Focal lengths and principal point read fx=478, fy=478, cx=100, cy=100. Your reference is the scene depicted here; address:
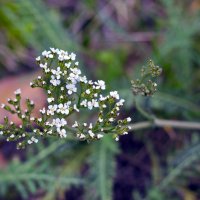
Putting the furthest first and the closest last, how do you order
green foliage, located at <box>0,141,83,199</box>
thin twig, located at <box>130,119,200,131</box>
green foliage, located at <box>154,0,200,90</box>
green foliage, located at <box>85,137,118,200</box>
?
1. green foliage, located at <box>154,0,200,90</box>
2. green foliage, located at <box>0,141,83,199</box>
3. green foliage, located at <box>85,137,118,200</box>
4. thin twig, located at <box>130,119,200,131</box>

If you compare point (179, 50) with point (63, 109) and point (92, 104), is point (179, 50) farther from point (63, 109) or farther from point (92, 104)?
point (63, 109)

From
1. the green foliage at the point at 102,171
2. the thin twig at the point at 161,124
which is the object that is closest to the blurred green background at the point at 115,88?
the green foliage at the point at 102,171

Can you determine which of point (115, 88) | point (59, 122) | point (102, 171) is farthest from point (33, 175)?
point (59, 122)

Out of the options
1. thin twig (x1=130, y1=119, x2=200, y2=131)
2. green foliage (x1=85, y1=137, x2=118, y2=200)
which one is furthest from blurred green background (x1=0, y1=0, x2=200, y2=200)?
thin twig (x1=130, y1=119, x2=200, y2=131)

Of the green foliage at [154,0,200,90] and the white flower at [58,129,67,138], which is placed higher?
the green foliage at [154,0,200,90]

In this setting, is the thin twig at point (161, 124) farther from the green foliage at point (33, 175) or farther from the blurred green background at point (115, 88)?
the green foliage at point (33, 175)

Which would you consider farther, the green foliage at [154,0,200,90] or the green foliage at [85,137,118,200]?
the green foliage at [154,0,200,90]

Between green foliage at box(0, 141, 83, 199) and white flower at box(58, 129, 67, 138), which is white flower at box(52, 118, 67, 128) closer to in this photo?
white flower at box(58, 129, 67, 138)

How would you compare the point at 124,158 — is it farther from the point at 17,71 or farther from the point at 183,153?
the point at 17,71
